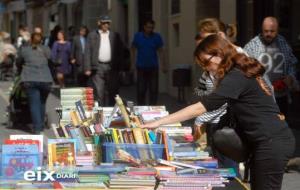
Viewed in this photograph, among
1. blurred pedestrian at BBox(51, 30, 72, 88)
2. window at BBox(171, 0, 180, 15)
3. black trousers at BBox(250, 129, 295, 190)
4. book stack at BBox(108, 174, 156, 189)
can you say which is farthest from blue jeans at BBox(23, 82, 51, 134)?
blurred pedestrian at BBox(51, 30, 72, 88)

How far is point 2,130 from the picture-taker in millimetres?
12562

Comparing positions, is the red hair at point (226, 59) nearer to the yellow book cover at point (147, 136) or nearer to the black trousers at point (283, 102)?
the yellow book cover at point (147, 136)

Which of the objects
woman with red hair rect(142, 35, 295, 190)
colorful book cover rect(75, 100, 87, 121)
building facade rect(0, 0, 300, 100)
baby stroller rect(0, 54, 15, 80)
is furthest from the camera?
baby stroller rect(0, 54, 15, 80)

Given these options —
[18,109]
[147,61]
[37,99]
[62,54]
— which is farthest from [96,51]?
[62,54]

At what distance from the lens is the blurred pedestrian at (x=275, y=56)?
8.35 m

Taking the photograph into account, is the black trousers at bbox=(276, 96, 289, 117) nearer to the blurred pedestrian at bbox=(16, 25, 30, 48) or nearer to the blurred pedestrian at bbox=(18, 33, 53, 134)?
the blurred pedestrian at bbox=(18, 33, 53, 134)

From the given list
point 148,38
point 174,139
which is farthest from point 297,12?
point 174,139

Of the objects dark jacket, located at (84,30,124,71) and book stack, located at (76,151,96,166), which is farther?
dark jacket, located at (84,30,124,71)

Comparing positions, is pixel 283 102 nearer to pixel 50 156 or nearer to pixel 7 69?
pixel 50 156

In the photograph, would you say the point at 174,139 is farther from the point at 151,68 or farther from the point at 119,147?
the point at 151,68

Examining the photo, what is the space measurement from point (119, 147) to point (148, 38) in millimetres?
8670

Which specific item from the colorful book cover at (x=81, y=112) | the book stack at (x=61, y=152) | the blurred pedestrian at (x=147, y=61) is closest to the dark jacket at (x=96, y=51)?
the blurred pedestrian at (x=147, y=61)

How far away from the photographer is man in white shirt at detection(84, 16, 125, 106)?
12219 mm

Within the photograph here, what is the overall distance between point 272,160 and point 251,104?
15.0 inches
